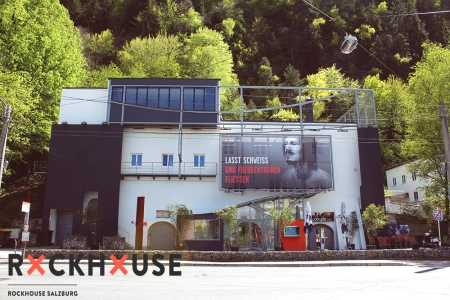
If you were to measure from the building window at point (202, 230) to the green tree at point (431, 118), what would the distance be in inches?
743

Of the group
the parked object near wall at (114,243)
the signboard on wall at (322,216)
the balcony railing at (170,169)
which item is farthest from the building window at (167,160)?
the signboard on wall at (322,216)

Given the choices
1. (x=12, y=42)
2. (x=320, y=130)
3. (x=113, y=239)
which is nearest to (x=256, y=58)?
(x=320, y=130)

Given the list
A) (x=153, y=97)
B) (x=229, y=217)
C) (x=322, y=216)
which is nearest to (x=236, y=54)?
(x=153, y=97)

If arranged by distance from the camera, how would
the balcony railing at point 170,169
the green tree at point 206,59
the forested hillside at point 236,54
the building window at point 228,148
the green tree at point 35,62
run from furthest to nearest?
the green tree at point 206,59, the forested hillside at point 236,54, the balcony railing at point 170,169, the building window at point 228,148, the green tree at point 35,62

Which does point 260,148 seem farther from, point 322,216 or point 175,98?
point 175,98

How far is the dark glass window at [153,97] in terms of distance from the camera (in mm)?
36656

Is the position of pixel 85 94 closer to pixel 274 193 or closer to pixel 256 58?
pixel 274 193

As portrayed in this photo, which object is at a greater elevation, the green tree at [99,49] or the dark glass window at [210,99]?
the green tree at [99,49]

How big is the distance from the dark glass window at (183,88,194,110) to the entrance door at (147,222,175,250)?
10.5 metres

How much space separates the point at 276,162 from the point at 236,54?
45171 mm

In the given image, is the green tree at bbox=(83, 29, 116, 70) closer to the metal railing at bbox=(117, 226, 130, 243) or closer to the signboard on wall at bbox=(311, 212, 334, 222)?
the metal railing at bbox=(117, 226, 130, 243)

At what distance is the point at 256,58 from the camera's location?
7775cm

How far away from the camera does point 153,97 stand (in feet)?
121

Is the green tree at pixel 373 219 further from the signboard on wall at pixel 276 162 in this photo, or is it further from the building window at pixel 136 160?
the building window at pixel 136 160
